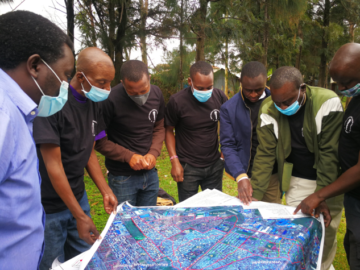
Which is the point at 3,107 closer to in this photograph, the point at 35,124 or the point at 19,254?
the point at 19,254

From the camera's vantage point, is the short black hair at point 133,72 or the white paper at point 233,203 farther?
the short black hair at point 133,72

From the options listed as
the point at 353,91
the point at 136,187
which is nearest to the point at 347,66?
the point at 353,91

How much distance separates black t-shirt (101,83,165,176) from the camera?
8.12ft

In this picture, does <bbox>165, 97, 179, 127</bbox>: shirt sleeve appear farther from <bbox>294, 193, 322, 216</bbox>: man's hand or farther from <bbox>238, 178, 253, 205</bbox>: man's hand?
<bbox>294, 193, 322, 216</bbox>: man's hand

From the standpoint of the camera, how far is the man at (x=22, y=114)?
34.4 inches

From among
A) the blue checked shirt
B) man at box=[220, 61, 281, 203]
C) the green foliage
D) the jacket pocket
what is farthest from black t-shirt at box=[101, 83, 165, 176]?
the green foliage

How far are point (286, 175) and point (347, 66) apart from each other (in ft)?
3.02

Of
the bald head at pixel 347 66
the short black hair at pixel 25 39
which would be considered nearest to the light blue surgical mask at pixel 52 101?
the short black hair at pixel 25 39

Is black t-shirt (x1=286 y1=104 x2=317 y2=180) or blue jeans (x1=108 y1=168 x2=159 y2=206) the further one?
blue jeans (x1=108 y1=168 x2=159 y2=206)

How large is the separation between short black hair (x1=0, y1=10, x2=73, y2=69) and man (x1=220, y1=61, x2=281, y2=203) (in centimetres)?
176

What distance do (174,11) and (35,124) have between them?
3.90 metres

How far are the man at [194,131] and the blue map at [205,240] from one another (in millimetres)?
985

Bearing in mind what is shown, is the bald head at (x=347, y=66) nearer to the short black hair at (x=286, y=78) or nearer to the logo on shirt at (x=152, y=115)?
A: the short black hair at (x=286, y=78)

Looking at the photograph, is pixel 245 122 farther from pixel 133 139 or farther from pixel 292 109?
pixel 133 139
